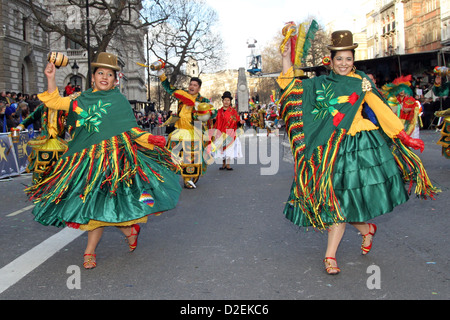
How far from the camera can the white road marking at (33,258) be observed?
447 cm

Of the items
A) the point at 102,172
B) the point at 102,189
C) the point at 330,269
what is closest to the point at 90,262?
the point at 102,189

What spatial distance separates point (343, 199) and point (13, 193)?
7.69 m

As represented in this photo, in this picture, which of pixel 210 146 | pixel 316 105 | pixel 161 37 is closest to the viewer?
pixel 316 105

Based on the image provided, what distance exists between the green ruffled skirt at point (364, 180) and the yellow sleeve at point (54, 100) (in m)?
2.47

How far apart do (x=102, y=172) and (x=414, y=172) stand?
8.96 ft

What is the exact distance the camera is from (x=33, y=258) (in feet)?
16.9

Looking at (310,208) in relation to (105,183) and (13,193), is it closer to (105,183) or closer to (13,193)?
(105,183)

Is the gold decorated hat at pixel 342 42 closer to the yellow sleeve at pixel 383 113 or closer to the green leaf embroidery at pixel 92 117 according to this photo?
the yellow sleeve at pixel 383 113

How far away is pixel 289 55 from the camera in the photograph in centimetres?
468

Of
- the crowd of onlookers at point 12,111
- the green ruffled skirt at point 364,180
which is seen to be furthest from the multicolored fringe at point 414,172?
the crowd of onlookers at point 12,111

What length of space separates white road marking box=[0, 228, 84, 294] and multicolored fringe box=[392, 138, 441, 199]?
3.38m

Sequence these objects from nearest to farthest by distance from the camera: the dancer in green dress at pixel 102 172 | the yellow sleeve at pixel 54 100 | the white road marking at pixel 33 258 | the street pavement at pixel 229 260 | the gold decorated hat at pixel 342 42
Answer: the street pavement at pixel 229 260 → the white road marking at pixel 33 258 → the gold decorated hat at pixel 342 42 → the dancer in green dress at pixel 102 172 → the yellow sleeve at pixel 54 100

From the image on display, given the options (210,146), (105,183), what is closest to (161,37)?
(210,146)
